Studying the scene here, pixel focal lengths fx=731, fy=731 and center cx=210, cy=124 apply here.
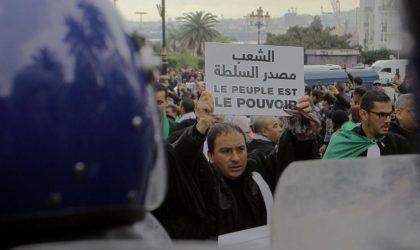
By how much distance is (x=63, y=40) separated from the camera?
117 centimetres

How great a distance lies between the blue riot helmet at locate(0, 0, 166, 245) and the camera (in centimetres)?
114

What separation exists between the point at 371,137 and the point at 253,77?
2.91 feet

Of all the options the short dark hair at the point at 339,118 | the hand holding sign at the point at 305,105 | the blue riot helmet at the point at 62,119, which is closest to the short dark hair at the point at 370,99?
the hand holding sign at the point at 305,105

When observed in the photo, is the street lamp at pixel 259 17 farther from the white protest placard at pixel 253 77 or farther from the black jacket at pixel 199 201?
the black jacket at pixel 199 201

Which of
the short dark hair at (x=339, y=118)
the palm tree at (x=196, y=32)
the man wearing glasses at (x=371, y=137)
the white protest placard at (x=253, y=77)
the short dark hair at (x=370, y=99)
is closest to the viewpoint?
the man wearing glasses at (x=371, y=137)

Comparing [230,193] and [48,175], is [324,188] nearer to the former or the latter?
[48,175]

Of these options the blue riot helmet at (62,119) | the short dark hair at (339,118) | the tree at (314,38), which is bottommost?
the short dark hair at (339,118)

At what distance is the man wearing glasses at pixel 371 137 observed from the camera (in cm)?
405

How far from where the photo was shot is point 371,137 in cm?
418

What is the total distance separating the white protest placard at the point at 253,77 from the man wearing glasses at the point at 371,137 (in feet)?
1.51

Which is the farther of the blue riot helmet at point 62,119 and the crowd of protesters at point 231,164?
the crowd of protesters at point 231,164

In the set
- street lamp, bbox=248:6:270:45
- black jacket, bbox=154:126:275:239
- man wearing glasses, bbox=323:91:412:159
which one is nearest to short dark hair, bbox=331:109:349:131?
man wearing glasses, bbox=323:91:412:159

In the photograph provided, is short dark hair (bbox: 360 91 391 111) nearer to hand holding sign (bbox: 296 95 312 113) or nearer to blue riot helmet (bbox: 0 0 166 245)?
hand holding sign (bbox: 296 95 312 113)

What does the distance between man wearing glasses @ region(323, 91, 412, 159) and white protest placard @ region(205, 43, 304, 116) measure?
18.1 inches
